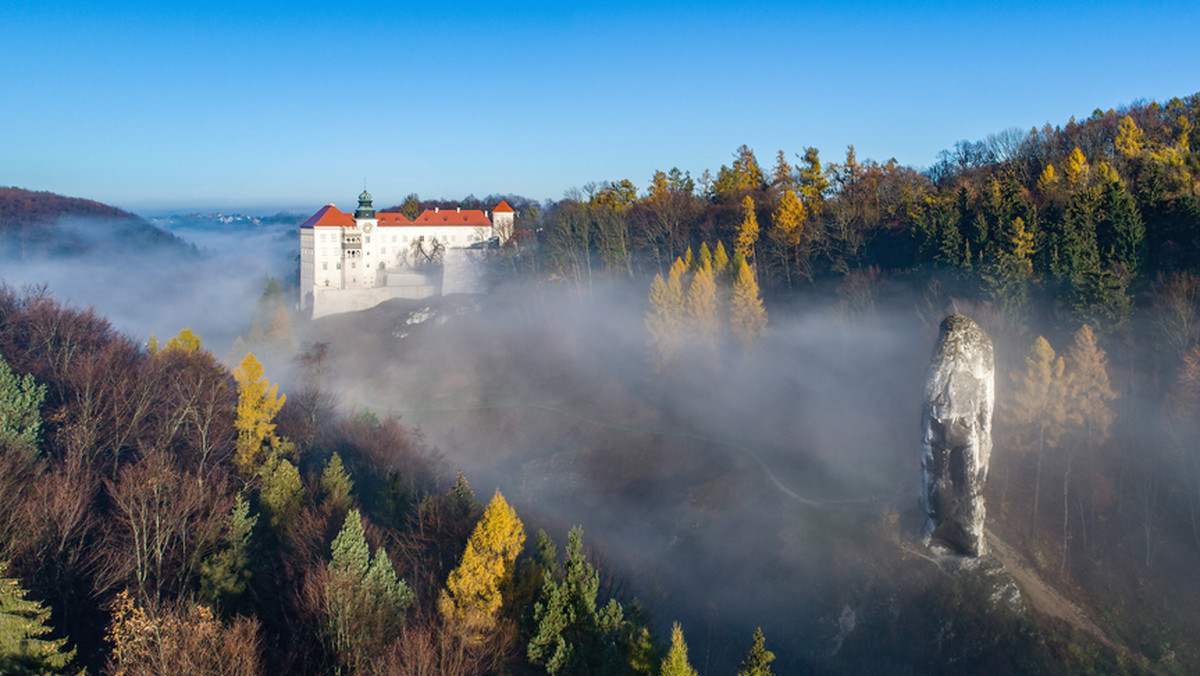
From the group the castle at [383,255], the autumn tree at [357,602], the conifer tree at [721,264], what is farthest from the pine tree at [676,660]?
the castle at [383,255]

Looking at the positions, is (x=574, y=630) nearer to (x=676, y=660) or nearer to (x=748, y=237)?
(x=676, y=660)

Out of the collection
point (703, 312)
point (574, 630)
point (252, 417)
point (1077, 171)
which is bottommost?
point (574, 630)

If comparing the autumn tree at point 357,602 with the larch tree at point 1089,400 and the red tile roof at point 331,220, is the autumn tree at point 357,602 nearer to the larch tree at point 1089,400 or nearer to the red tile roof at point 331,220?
the larch tree at point 1089,400

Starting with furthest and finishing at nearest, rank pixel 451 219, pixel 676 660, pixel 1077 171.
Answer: pixel 451 219 → pixel 1077 171 → pixel 676 660

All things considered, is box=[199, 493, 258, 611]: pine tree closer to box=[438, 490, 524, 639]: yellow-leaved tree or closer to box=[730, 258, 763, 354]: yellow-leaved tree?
box=[438, 490, 524, 639]: yellow-leaved tree

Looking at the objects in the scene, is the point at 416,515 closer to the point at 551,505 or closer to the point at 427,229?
the point at 551,505

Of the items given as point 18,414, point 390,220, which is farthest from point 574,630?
point 390,220
